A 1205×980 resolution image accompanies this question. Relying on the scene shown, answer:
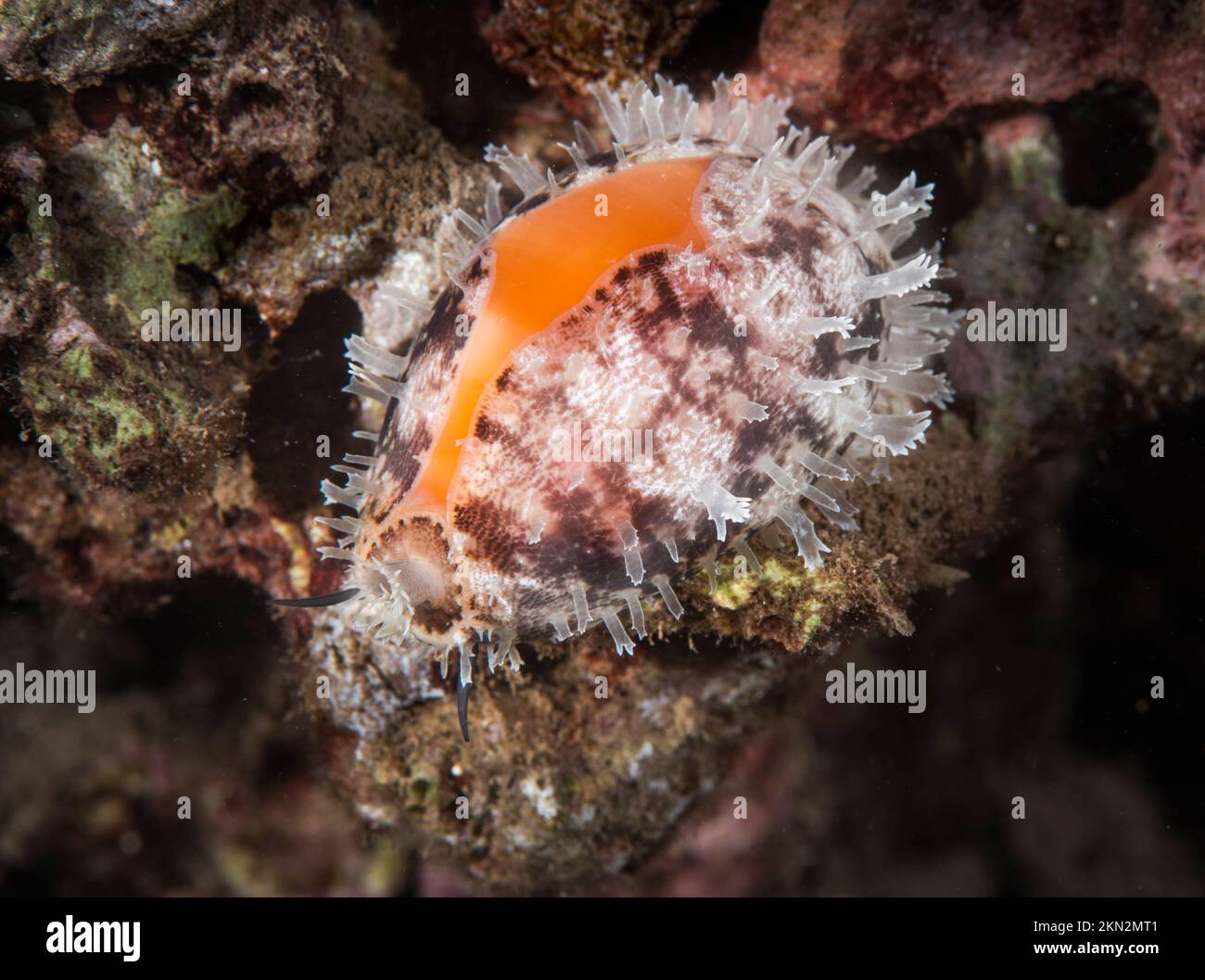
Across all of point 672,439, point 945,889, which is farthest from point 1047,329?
point 945,889

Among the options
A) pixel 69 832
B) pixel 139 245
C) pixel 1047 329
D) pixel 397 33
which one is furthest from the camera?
pixel 69 832

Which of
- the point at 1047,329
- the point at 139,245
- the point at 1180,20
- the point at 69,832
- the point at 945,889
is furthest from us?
the point at 945,889

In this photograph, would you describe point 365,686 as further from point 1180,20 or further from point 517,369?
point 1180,20

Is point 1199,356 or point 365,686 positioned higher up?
point 1199,356

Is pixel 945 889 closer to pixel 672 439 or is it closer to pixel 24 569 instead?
pixel 672 439

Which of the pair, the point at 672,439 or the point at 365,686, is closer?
the point at 672,439

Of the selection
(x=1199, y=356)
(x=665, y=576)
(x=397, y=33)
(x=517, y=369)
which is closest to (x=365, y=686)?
(x=665, y=576)

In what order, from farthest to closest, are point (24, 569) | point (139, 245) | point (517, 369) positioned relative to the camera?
point (24, 569), point (139, 245), point (517, 369)

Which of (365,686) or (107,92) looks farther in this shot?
(365,686)

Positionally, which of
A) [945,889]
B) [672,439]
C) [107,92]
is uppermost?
[107,92]
